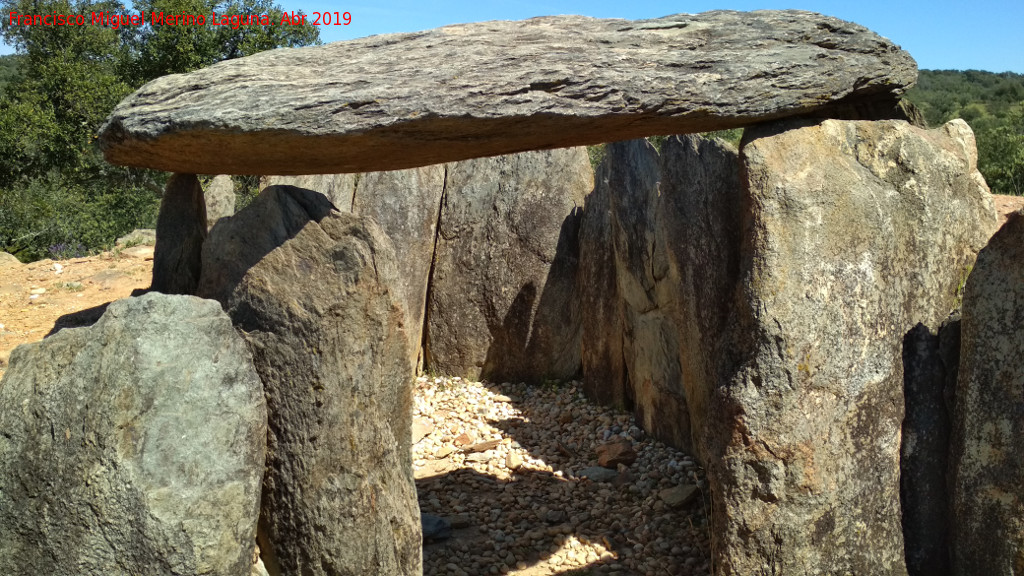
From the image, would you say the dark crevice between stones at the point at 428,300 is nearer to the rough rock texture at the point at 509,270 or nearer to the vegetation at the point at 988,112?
the rough rock texture at the point at 509,270

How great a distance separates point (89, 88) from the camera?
14586mm

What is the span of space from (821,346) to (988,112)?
2473cm

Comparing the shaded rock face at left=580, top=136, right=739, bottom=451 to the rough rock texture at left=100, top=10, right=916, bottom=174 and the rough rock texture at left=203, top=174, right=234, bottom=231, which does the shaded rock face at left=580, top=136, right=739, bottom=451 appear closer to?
the rough rock texture at left=100, top=10, right=916, bottom=174

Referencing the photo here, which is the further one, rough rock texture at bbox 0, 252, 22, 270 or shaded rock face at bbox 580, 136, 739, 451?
rough rock texture at bbox 0, 252, 22, 270

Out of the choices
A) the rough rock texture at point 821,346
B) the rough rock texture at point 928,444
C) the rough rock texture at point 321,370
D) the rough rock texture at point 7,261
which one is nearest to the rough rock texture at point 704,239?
the rough rock texture at point 821,346

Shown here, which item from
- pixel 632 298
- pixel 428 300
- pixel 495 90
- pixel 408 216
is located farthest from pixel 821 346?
pixel 428 300

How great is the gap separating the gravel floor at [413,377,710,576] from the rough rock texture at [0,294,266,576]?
2187 millimetres

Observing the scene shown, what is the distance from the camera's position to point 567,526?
6.01 m

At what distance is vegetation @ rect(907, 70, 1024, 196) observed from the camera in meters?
12.6

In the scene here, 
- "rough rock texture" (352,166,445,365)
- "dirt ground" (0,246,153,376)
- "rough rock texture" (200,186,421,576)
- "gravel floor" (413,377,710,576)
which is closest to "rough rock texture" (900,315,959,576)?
"gravel floor" (413,377,710,576)

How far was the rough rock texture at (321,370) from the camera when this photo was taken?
13.4ft

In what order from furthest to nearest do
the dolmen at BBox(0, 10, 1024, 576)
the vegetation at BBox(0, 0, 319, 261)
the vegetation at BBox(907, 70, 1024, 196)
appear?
the vegetation at BBox(0, 0, 319, 261)
the vegetation at BBox(907, 70, 1024, 196)
the dolmen at BBox(0, 10, 1024, 576)

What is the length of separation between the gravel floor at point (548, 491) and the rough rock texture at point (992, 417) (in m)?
1.57

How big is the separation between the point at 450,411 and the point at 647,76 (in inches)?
191
